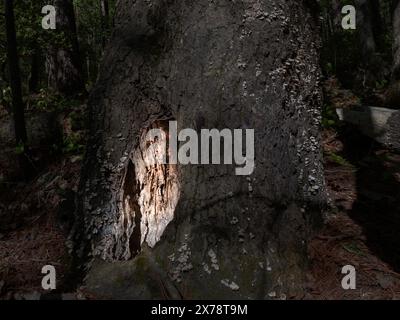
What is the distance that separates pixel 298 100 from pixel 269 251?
1168mm

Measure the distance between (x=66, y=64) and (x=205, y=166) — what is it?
531 centimetres

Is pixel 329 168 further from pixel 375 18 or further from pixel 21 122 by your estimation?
pixel 375 18

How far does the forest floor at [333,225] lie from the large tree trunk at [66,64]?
238 cm

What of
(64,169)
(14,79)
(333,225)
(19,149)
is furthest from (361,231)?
(14,79)

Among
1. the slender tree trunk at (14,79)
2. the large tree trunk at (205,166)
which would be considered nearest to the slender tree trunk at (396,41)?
the large tree trunk at (205,166)

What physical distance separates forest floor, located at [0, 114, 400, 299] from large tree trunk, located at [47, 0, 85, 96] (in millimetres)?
2382

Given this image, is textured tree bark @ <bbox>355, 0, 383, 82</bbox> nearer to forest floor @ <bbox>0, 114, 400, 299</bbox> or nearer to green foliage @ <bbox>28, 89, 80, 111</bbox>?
forest floor @ <bbox>0, 114, 400, 299</bbox>

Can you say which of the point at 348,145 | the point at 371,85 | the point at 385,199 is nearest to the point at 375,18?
the point at 371,85

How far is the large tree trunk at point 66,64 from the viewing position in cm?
722

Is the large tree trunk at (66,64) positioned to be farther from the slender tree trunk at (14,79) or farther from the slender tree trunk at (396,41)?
the slender tree trunk at (396,41)

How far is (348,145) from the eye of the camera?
540cm

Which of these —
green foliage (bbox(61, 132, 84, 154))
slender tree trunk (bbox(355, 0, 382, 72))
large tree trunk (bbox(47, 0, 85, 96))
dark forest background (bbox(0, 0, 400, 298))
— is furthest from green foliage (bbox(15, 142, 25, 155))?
slender tree trunk (bbox(355, 0, 382, 72))

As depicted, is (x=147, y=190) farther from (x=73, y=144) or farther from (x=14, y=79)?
(x=14, y=79)

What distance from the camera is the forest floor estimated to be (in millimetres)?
2816
